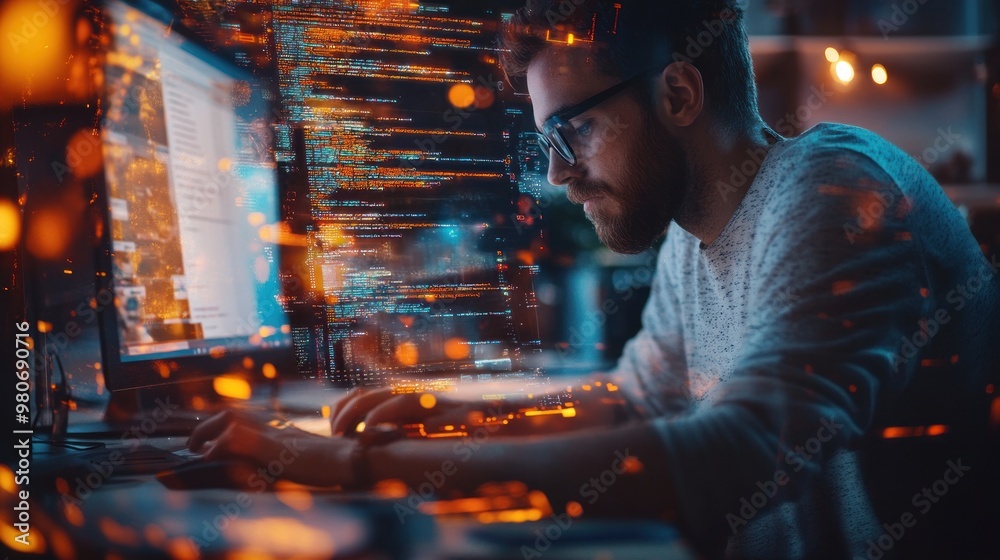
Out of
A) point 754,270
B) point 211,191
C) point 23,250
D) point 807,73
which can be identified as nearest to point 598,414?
point 754,270

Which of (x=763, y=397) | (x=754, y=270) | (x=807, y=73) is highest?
(x=807, y=73)

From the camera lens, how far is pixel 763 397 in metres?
0.51

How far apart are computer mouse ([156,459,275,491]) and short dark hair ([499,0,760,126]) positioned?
0.50m

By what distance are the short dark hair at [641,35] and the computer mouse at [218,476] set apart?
500mm

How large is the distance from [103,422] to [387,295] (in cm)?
36

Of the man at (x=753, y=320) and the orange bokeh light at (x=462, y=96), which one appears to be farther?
the orange bokeh light at (x=462, y=96)

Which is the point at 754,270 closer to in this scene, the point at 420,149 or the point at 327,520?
the point at 420,149

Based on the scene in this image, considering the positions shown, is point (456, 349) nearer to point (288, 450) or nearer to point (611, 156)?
point (288, 450)

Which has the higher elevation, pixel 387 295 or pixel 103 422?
pixel 387 295

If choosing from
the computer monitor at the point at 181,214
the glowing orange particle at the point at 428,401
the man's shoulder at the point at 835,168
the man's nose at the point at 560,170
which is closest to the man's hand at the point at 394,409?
the glowing orange particle at the point at 428,401

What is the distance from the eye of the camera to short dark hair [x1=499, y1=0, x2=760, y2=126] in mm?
645

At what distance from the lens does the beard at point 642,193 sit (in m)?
0.75

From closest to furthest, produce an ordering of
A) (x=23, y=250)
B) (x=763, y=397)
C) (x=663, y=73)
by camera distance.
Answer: (x=763, y=397)
(x=23, y=250)
(x=663, y=73)

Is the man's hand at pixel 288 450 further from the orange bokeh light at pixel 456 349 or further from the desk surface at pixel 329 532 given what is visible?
the orange bokeh light at pixel 456 349
